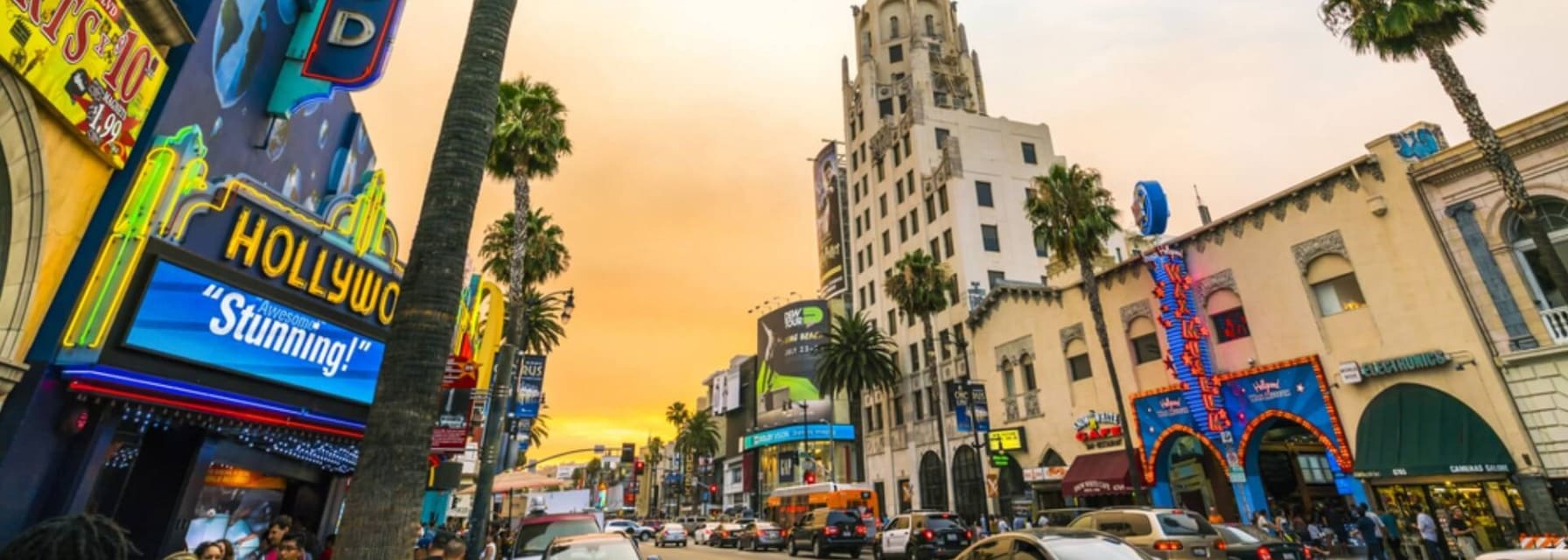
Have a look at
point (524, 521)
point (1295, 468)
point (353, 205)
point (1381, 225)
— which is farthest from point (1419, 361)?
point (353, 205)

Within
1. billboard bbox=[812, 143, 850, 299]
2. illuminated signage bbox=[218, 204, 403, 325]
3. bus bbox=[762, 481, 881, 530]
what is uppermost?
billboard bbox=[812, 143, 850, 299]

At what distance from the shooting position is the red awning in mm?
26594

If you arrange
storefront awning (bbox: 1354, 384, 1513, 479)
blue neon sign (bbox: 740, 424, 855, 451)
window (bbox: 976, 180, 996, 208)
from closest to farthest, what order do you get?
storefront awning (bbox: 1354, 384, 1513, 479)
window (bbox: 976, 180, 996, 208)
blue neon sign (bbox: 740, 424, 855, 451)

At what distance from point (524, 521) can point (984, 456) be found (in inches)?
1099

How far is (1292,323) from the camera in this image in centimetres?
2305

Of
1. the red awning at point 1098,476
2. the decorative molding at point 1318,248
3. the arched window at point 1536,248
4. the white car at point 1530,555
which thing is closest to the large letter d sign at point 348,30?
the white car at point 1530,555

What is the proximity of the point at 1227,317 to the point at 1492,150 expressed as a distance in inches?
417

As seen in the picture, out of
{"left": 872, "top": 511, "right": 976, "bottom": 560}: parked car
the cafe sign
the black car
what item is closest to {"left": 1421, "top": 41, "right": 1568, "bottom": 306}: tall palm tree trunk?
the cafe sign

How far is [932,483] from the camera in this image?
4312 cm

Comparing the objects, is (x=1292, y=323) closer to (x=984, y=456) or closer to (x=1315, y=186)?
(x=1315, y=186)

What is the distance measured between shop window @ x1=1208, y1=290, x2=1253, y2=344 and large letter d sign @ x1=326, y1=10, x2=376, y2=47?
91.7ft

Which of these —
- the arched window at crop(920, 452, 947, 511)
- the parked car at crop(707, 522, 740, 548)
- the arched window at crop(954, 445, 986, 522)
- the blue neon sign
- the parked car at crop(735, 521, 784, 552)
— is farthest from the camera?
the blue neon sign

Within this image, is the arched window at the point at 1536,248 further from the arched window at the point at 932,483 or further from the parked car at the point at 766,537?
the parked car at the point at 766,537

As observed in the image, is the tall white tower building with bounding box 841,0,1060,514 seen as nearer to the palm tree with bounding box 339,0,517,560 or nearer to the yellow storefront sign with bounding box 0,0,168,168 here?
the palm tree with bounding box 339,0,517,560
